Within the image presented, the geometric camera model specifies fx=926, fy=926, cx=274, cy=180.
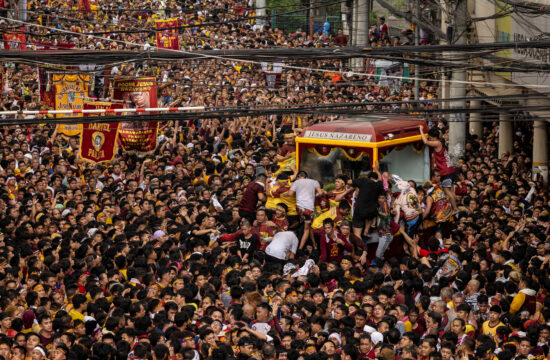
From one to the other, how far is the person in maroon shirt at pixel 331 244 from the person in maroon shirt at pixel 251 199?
1939 mm

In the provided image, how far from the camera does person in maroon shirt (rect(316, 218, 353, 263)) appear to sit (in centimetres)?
1432

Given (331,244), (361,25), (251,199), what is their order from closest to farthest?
1. (331,244)
2. (251,199)
3. (361,25)

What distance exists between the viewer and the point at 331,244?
14.4 m

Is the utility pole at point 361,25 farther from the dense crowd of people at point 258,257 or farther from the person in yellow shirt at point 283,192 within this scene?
the person in yellow shirt at point 283,192

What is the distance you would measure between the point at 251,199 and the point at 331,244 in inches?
86.6

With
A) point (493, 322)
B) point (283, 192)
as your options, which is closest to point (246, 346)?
point (493, 322)

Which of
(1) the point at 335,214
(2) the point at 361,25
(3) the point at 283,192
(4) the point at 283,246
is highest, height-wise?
(2) the point at 361,25

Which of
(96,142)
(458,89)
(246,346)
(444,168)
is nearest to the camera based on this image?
(246,346)

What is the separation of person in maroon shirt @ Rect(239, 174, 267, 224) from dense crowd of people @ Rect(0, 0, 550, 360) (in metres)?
0.03

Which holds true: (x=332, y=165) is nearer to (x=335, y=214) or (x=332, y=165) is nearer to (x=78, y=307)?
(x=335, y=214)

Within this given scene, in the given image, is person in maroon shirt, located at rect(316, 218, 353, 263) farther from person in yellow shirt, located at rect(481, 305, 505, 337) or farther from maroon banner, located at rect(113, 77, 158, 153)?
maroon banner, located at rect(113, 77, 158, 153)

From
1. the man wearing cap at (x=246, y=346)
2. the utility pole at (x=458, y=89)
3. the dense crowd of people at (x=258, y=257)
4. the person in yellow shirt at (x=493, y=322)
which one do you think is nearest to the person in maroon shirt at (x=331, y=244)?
the dense crowd of people at (x=258, y=257)

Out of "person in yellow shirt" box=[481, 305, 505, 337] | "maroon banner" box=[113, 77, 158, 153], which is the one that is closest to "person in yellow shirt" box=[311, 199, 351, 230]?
"maroon banner" box=[113, 77, 158, 153]

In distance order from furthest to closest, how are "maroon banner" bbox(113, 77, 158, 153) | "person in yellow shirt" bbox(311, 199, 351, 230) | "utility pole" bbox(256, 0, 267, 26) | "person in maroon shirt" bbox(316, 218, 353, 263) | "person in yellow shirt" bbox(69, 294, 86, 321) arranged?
"utility pole" bbox(256, 0, 267, 26) → "maroon banner" bbox(113, 77, 158, 153) → "person in yellow shirt" bbox(311, 199, 351, 230) → "person in maroon shirt" bbox(316, 218, 353, 263) → "person in yellow shirt" bbox(69, 294, 86, 321)
